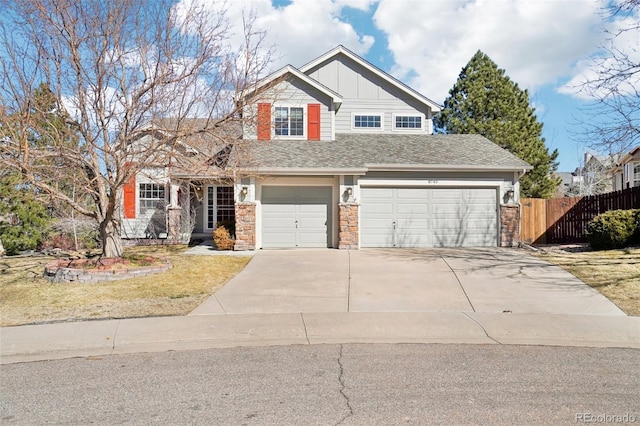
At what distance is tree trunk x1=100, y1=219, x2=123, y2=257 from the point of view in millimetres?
11750

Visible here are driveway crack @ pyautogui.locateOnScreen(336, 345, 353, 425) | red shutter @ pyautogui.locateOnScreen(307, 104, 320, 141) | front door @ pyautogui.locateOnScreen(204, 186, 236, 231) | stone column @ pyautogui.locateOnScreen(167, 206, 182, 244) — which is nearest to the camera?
driveway crack @ pyautogui.locateOnScreen(336, 345, 353, 425)

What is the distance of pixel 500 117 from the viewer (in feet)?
97.4

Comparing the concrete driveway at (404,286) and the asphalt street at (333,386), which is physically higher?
the concrete driveway at (404,286)

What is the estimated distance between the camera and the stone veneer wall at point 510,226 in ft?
52.5

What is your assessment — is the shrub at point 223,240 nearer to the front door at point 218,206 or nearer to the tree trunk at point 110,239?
the tree trunk at point 110,239

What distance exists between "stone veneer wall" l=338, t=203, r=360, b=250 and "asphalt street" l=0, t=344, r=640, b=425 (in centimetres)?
901

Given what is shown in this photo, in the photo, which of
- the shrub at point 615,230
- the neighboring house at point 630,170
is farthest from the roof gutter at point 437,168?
the neighboring house at point 630,170

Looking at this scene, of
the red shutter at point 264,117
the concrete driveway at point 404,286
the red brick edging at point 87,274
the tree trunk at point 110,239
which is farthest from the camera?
the red shutter at point 264,117

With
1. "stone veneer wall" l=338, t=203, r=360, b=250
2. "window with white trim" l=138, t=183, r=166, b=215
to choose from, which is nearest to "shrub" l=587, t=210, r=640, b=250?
"stone veneer wall" l=338, t=203, r=360, b=250

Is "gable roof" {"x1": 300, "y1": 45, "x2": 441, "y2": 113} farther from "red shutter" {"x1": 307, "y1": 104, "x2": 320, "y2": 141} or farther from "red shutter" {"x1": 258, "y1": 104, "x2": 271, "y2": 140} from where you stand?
"red shutter" {"x1": 258, "y1": 104, "x2": 271, "y2": 140}

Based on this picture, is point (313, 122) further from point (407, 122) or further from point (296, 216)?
point (407, 122)

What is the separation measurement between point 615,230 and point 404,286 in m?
8.30

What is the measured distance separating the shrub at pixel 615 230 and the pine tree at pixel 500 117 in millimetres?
14135

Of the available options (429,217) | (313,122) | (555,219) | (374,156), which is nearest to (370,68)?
(313,122)
